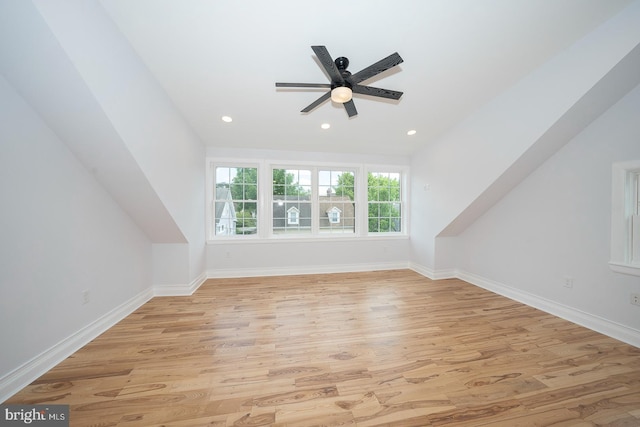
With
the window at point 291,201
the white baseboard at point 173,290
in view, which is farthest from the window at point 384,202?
the white baseboard at point 173,290

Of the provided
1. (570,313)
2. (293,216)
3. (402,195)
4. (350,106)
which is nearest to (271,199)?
(293,216)

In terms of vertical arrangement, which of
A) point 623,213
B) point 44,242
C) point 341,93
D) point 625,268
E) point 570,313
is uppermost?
point 341,93

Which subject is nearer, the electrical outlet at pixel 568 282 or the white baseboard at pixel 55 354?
the white baseboard at pixel 55 354

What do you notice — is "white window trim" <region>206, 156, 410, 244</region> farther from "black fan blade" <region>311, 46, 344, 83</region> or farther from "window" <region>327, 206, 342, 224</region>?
"black fan blade" <region>311, 46, 344, 83</region>

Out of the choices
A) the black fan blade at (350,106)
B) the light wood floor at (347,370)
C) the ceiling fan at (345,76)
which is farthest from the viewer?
the black fan blade at (350,106)

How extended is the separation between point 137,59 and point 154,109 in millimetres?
444

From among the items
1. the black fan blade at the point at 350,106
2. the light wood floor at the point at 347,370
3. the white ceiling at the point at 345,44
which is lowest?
the light wood floor at the point at 347,370

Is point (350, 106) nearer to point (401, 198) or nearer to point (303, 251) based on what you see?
point (303, 251)

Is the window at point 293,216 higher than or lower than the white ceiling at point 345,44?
lower

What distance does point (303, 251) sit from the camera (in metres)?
4.24

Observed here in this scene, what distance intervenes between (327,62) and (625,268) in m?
3.38

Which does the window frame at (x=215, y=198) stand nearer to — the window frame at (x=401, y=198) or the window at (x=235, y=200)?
the window at (x=235, y=200)

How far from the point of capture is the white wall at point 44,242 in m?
1.43

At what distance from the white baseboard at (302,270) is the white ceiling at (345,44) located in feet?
8.92
